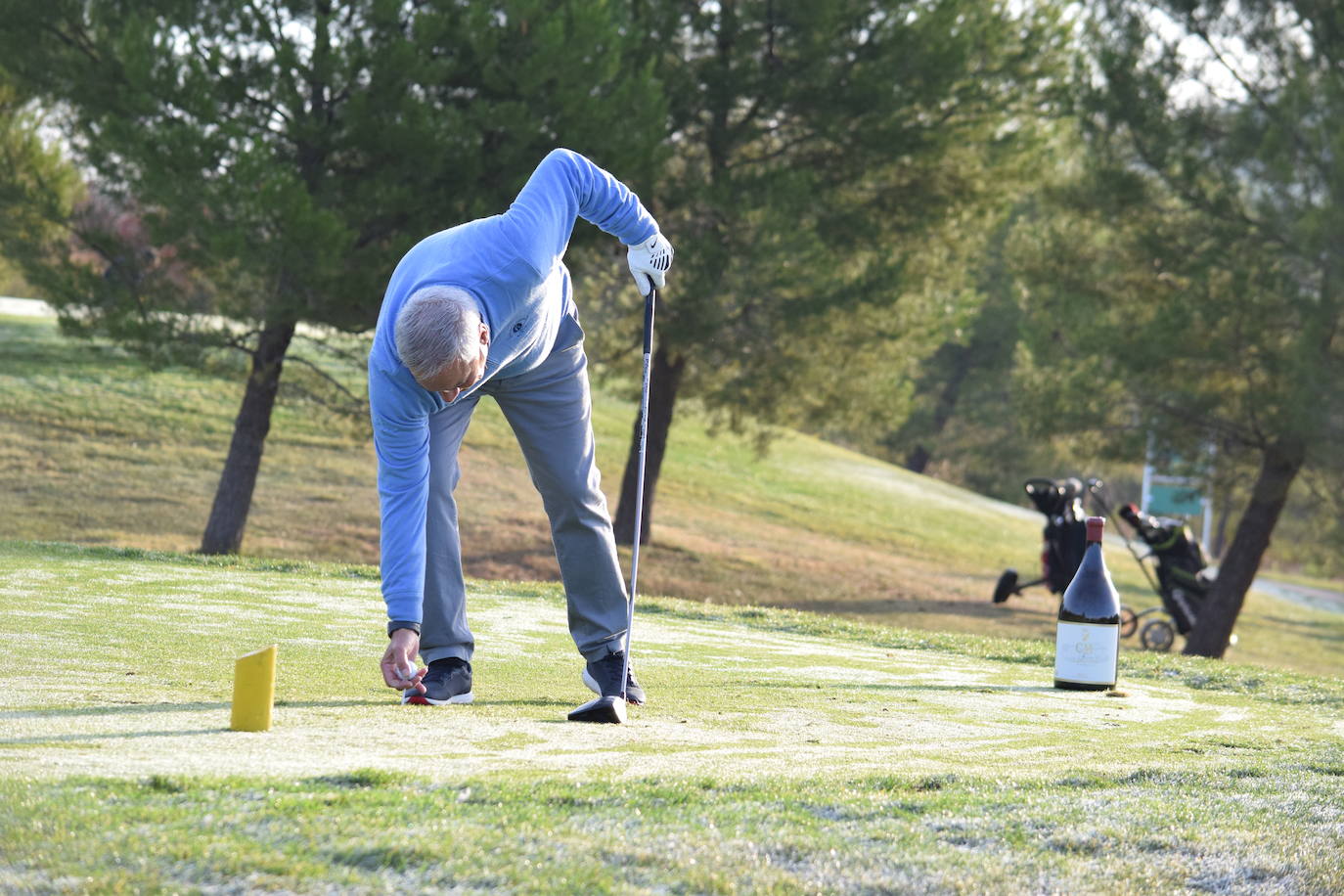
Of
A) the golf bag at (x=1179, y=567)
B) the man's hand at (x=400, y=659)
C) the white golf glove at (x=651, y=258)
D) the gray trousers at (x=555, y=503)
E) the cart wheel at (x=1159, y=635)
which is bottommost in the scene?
the cart wheel at (x=1159, y=635)

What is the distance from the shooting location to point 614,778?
331 cm

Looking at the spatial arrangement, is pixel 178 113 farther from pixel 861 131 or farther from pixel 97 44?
pixel 861 131

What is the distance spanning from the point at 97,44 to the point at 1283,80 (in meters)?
12.1

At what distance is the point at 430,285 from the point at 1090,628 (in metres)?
3.62

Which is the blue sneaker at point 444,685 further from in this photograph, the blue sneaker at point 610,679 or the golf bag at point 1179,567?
the golf bag at point 1179,567

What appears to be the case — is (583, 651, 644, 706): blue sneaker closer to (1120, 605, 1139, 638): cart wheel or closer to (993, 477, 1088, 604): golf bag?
(993, 477, 1088, 604): golf bag

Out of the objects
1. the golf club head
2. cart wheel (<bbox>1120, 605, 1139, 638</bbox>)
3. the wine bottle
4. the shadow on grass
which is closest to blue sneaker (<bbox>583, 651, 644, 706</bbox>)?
the golf club head

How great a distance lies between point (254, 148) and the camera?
480 inches

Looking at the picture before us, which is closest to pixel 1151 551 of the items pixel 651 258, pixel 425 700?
pixel 651 258

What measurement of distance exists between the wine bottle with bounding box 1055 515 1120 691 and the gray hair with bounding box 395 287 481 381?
3.29 meters

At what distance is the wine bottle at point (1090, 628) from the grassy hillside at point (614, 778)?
0.63ft

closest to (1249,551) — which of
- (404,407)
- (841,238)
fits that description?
(841,238)

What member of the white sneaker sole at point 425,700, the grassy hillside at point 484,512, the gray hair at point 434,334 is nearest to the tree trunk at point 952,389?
the grassy hillside at point 484,512

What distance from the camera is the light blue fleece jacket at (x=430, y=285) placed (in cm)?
411
